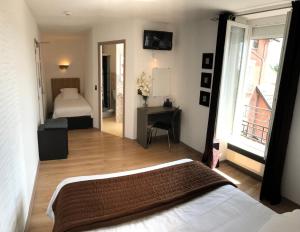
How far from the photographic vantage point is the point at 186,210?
162cm

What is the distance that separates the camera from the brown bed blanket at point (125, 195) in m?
1.46

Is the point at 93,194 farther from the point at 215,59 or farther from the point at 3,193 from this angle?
the point at 215,59

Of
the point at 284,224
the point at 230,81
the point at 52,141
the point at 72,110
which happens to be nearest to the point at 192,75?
the point at 230,81

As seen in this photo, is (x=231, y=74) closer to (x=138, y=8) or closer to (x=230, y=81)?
(x=230, y=81)

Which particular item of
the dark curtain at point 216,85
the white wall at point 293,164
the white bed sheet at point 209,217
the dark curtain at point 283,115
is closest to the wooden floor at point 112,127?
the dark curtain at point 216,85

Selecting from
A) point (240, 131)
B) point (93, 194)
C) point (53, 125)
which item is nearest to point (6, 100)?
point (93, 194)

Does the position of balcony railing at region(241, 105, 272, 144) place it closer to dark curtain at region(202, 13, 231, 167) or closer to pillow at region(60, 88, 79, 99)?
dark curtain at region(202, 13, 231, 167)

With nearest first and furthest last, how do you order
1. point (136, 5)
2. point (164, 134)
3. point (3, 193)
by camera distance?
point (3, 193) < point (136, 5) < point (164, 134)

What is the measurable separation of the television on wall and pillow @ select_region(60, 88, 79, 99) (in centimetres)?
334

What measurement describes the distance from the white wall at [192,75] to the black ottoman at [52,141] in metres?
2.26

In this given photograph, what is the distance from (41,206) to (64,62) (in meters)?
5.52

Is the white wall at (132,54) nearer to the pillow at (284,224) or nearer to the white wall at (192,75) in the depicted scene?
the white wall at (192,75)

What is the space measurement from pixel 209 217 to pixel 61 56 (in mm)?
6856

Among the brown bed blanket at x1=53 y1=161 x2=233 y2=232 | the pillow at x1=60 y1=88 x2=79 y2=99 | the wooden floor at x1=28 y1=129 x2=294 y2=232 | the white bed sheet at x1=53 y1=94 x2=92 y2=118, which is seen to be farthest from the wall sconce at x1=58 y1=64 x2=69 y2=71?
the brown bed blanket at x1=53 y1=161 x2=233 y2=232
